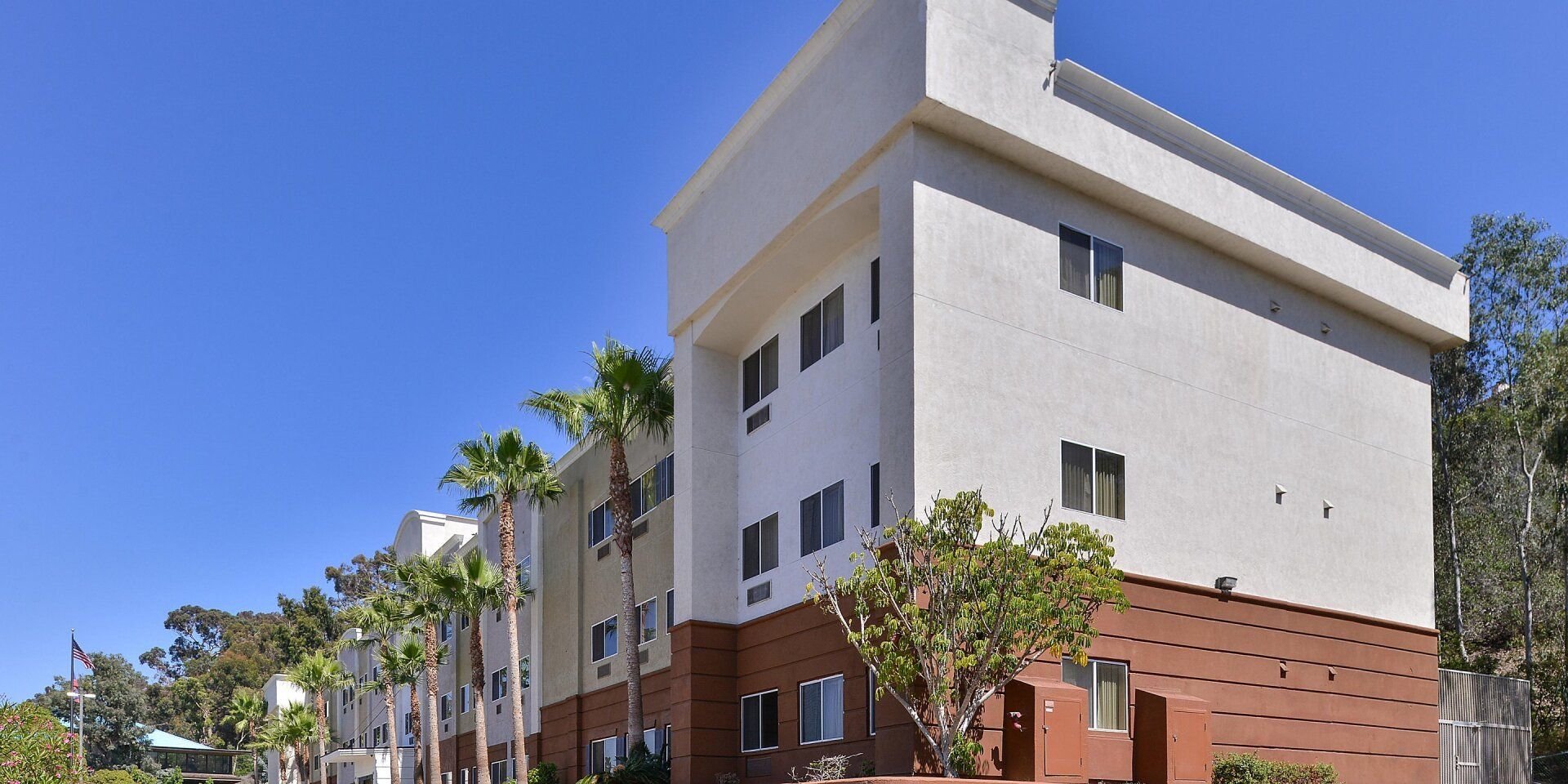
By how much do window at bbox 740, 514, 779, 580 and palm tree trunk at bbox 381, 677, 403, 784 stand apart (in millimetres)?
34002

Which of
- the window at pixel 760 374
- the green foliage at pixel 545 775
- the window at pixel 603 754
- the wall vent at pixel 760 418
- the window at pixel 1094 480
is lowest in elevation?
the green foliage at pixel 545 775

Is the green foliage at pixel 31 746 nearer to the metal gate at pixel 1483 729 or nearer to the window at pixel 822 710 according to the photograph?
A: the window at pixel 822 710

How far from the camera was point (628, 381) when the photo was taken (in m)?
32.2

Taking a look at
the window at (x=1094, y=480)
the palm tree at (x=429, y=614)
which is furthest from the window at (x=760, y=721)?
the palm tree at (x=429, y=614)

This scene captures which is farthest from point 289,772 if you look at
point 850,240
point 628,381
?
point 850,240

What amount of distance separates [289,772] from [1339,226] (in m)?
81.4

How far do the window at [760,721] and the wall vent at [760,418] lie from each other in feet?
17.9

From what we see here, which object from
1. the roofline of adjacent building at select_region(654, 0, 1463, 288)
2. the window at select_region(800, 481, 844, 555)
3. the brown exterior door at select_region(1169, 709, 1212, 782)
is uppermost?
the roofline of adjacent building at select_region(654, 0, 1463, 288)

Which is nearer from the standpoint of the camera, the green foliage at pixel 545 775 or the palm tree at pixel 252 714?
the green foliage at pixel 545 775

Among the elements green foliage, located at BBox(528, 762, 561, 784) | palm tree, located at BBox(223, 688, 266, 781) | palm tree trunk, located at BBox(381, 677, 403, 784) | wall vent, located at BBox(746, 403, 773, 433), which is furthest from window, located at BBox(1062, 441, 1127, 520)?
palm tree, located at BBox(223, 688, 266, 781)

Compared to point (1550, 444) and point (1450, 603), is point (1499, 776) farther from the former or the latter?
point (1450, 603)

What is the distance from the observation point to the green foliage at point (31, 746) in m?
22.0

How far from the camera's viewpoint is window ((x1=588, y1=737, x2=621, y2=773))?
35469mm

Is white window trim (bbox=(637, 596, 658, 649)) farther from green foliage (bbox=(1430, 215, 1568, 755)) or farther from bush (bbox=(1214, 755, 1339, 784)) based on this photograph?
green foliage (bbox=(1430, 215, 1568, 755))
